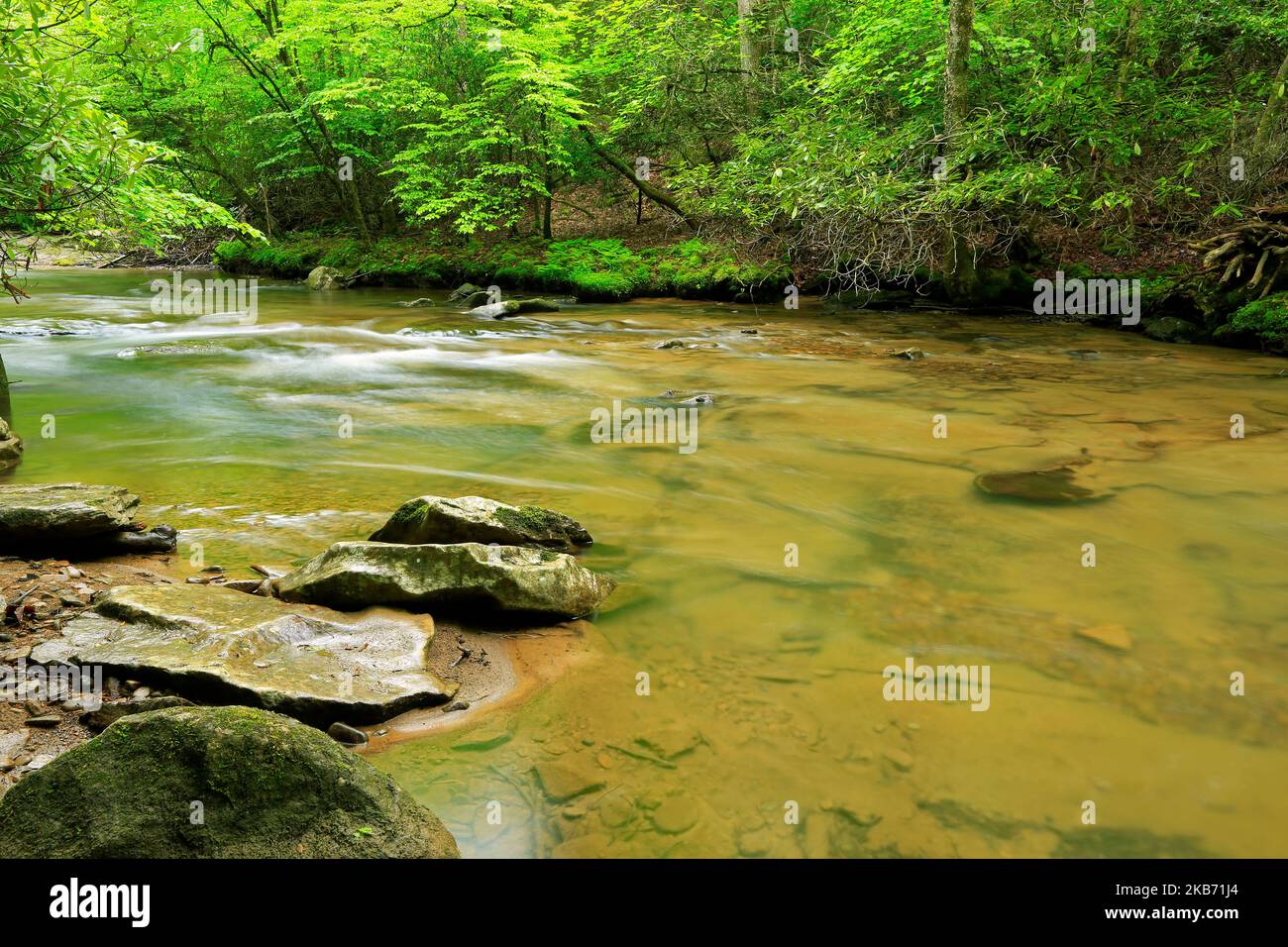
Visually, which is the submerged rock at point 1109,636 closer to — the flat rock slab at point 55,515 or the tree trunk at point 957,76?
the flat rock slab at point 55,515

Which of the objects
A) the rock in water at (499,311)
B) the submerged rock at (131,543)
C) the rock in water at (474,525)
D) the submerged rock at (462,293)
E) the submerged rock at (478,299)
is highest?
the submerged rock at (462,293)

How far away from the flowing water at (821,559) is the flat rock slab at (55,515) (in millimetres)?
446

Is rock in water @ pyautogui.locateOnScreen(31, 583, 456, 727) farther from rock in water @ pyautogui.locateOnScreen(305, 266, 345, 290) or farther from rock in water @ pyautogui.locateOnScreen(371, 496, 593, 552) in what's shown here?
rock in water @ pyautogui.locateOnScreen(305, 266, 345, 290)

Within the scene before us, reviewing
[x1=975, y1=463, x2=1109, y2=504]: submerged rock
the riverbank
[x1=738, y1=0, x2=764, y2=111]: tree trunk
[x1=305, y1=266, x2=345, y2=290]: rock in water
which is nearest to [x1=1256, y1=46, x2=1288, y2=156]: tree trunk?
the riverbank

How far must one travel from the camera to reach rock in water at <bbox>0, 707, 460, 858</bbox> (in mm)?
2184

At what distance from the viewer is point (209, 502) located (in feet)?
19.2

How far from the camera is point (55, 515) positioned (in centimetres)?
457

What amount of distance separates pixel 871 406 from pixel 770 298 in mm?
9562

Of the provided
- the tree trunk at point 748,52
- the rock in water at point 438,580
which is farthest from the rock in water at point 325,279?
the rock in water at point 438,580

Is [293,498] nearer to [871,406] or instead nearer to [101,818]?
[101,818]

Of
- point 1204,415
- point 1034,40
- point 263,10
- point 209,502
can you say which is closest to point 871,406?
point 1204,415

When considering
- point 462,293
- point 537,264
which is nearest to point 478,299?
point 462,293

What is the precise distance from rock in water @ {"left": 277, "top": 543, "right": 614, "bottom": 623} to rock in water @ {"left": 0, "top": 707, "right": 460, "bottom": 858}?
5.16 ft

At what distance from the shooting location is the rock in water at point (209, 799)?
2184 millimetres
